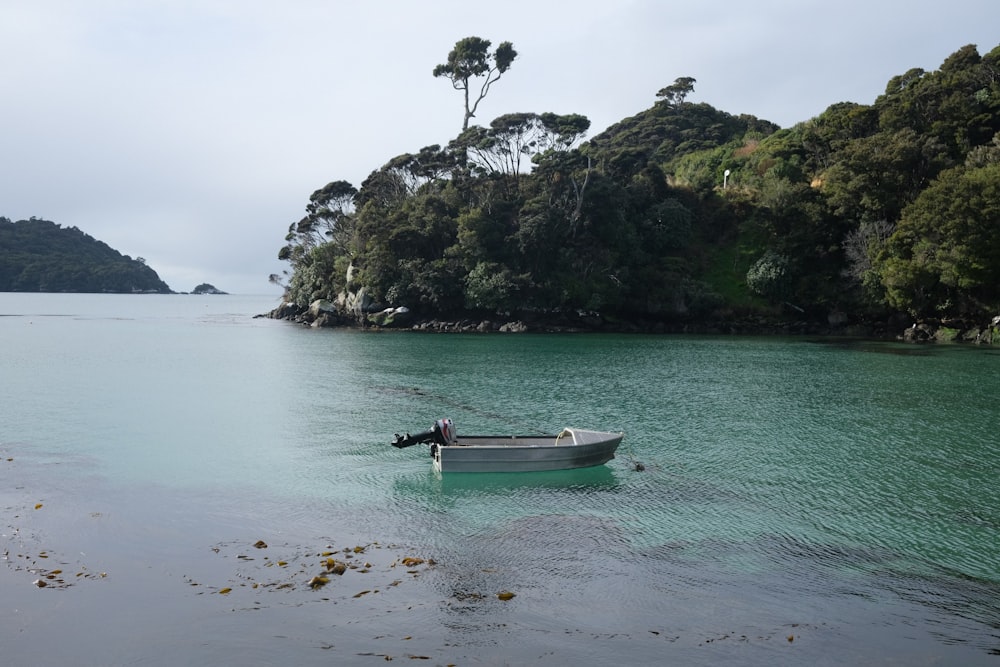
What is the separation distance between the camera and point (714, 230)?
80.7 metres

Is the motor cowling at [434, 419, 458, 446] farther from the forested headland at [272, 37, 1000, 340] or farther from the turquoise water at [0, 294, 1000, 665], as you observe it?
the forested headland at [272, 37, 1000, 340]

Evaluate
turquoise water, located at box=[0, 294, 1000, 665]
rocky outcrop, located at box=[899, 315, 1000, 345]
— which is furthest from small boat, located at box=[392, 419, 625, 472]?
rocky outcrop, located at box=[899, 315, 1000, 345]

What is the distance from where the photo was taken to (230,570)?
43.0 ft

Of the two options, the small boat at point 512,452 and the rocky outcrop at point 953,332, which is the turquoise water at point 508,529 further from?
the rocky outcrop at point 953,332

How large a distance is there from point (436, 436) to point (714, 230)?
2673 inches

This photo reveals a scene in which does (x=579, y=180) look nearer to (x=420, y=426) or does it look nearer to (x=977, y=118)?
(x=977, y=118)

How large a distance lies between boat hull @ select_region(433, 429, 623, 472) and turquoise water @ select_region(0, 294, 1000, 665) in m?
0.42

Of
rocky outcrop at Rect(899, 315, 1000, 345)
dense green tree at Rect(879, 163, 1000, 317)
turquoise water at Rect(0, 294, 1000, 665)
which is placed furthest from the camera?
rocky outcrop at Rect(899, 315, 1000, 345)

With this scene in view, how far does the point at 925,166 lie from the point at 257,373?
6072 centimetres

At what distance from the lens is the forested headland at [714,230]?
5816 cm

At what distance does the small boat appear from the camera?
19.9 meters

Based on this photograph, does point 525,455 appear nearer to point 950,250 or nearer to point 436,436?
point 436,436

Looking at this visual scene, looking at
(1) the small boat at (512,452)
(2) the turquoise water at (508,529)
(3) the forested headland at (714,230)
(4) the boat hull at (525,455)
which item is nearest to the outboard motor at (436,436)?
(1) the small boat at (512,452)

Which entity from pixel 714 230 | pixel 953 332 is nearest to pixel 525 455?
pixel 953 332
